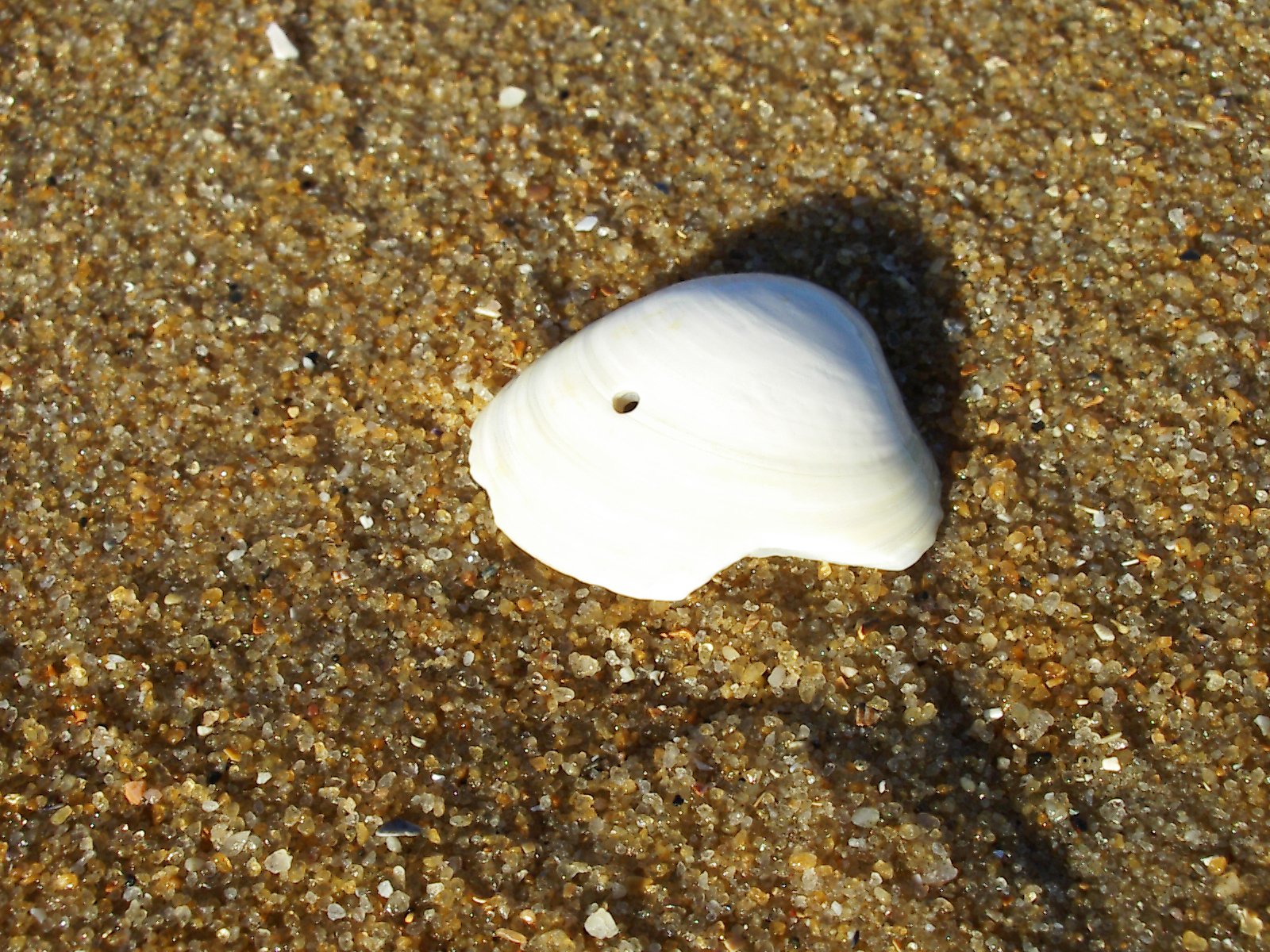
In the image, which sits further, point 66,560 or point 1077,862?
point 66,560

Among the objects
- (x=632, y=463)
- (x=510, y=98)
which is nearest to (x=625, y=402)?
(x=632, y=463)

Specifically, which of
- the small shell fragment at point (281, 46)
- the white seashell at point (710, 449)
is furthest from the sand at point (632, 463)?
the white seashell at point (710, 449)

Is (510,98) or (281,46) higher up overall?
(281,46)

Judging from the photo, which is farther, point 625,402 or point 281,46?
point 281,46

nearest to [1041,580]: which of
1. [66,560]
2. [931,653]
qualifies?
[931,653]

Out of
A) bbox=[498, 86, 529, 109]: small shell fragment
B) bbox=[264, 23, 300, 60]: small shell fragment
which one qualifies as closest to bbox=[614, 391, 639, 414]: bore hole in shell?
bbox=[498, 86, 529, 109]: small shell fragment

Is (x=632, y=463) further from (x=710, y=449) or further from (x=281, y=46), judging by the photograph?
(x=281, y=46)

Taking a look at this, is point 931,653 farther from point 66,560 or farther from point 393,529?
point 66,560
